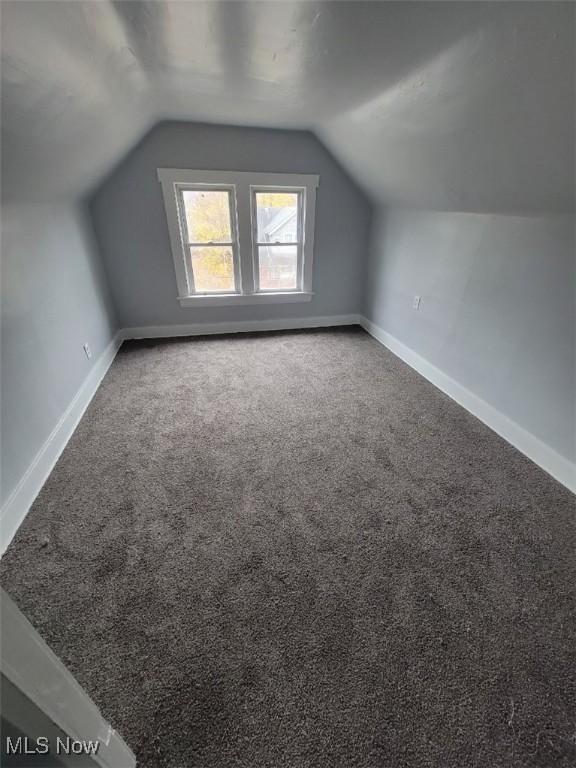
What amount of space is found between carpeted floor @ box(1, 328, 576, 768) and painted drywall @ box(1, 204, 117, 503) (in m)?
0.25

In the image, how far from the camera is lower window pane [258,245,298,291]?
3.37m

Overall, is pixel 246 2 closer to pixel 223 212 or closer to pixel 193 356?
pixel 223 212

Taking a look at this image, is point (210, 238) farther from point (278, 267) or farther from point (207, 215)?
point (278, 267)

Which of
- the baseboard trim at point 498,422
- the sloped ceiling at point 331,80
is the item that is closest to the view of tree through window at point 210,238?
the sloped ceiling at point 331,80

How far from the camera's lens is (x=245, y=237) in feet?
10.5

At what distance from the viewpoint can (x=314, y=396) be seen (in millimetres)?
2449

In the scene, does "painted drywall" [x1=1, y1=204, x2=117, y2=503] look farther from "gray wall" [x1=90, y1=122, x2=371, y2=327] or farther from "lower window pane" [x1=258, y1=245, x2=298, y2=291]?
"lower window pane" [x1=258, y1=245, x2=298, y2=291]

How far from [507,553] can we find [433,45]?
2042 mm

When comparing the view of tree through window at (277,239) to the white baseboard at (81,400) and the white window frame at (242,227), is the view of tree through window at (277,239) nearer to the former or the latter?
the white window frame at (242,227)

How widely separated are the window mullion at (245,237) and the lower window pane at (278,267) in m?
0.12

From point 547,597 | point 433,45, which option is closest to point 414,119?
point 433,45

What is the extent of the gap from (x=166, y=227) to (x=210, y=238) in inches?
16.4

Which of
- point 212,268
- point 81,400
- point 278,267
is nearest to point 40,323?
point 81,400

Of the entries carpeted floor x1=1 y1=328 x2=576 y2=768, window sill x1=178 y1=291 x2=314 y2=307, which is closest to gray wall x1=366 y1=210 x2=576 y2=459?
carpeted floor x1=1 y1=328 x2=576 y2=768
